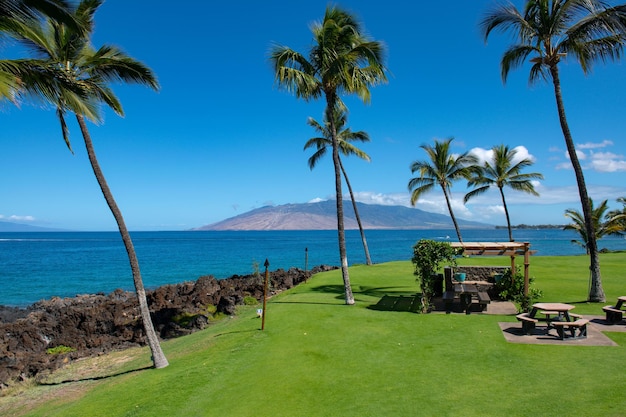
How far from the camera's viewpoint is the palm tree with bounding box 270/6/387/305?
14406 millimetres

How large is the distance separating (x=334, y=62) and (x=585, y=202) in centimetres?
1023

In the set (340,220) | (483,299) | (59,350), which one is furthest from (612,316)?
(59,350)

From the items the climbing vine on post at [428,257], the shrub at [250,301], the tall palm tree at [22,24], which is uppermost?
the tall palm tree at [22,24]

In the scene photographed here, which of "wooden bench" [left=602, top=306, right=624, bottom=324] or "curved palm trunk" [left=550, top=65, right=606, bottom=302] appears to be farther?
"curved palm trunk" [left=550, top=65, right=606, bottom=302]

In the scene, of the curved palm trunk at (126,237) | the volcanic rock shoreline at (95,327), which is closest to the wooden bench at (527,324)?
the curved palm trunk at (126,237)

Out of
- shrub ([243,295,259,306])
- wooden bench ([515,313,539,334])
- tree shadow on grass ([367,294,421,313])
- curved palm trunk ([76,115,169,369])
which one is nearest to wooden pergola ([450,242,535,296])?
tree shadow on grass ([367,294,421,313])

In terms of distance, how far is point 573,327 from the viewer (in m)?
10.2

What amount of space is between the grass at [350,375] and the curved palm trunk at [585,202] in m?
0.75

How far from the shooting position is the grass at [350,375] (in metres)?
7.16

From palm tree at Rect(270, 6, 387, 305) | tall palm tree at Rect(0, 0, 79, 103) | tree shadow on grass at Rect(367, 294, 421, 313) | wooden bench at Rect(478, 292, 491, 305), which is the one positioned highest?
palm tree at Rect(270, 6, 387, 305)

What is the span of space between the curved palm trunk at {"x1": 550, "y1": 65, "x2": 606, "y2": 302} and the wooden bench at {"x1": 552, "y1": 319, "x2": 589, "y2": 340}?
5017 mm

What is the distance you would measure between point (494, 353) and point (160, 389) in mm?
7754

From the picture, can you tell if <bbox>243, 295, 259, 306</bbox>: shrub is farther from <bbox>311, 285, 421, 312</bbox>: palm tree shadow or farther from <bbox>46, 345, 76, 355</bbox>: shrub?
<bbox>46, 345, 76, 355</bbox>: shrub

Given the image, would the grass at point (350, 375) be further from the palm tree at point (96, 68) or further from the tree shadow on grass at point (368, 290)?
the tree shadow on grass at point (368, 290)
